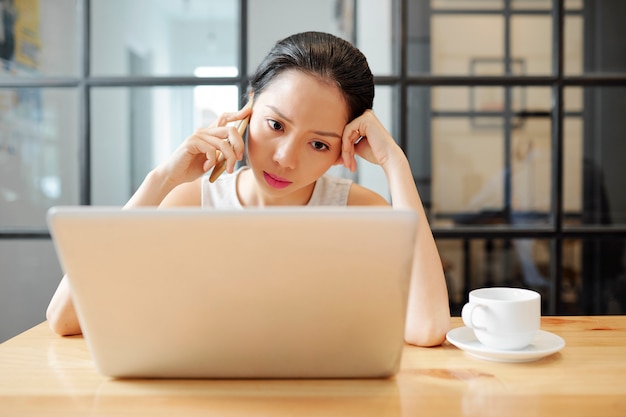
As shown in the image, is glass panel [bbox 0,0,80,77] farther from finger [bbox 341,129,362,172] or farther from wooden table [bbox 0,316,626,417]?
wooden table [bbox 0,316,626,417]

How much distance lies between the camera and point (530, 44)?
2.04m

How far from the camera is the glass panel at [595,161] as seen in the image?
2002 millimetres

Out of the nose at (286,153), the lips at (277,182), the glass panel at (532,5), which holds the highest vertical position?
the glass panel at (532,5)

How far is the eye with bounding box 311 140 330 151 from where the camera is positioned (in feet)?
3.75

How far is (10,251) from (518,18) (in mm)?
2025

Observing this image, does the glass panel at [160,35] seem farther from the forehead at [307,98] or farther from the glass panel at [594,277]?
the glass panel at [594,277]

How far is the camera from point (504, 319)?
0.75 meters

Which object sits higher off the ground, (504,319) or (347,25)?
(347,25)

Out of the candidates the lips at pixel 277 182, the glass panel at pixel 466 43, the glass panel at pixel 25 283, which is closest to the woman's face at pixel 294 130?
the lips at pixel 277 182

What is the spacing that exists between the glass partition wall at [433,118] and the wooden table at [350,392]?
4.03 ft

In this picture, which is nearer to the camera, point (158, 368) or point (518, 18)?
point (158, 368)

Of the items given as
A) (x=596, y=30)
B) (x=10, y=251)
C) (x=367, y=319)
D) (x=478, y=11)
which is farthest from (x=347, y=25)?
(x=367, y=319)

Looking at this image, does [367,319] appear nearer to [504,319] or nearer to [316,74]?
[504,319]

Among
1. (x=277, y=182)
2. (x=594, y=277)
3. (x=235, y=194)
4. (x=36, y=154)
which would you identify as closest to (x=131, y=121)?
(x=36, y=154)
